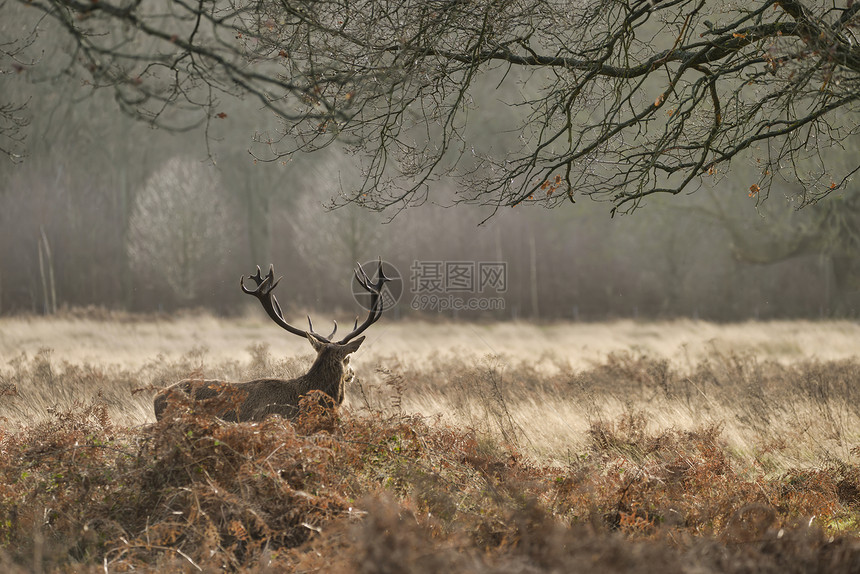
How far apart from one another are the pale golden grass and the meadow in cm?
5

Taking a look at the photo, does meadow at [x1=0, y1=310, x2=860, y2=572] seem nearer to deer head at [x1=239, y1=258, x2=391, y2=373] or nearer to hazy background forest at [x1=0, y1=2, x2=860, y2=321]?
deer head at [x1=239, y1=258, x2=391, y2=373]

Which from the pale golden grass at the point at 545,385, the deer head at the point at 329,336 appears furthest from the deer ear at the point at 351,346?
the pale golden grass at the point at 545,385

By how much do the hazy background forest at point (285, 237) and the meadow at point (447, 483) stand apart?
17.1 meters

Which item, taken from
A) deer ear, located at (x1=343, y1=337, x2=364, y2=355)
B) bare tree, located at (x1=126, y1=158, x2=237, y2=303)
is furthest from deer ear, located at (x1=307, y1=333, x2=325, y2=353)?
bare tree, located at (x1=126, y1=158, x2=237, y2=303)

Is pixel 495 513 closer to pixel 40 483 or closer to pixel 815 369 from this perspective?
pixel 40 483

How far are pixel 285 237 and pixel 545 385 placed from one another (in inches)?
1326

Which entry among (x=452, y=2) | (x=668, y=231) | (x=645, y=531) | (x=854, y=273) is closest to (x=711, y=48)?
(x=452, y=2)

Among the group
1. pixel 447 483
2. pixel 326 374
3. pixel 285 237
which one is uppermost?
pixel 285 237

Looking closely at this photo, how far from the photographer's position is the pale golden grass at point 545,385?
7344mm

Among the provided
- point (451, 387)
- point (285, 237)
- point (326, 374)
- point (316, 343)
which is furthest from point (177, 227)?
point (326, 374)

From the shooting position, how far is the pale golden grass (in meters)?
7.34

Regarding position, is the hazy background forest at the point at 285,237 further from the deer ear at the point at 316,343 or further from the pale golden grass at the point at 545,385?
the deer ear at the point at 316,343

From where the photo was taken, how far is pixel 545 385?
9922mm

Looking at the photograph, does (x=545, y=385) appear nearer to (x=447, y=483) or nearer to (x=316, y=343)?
(x=316, y=343)
